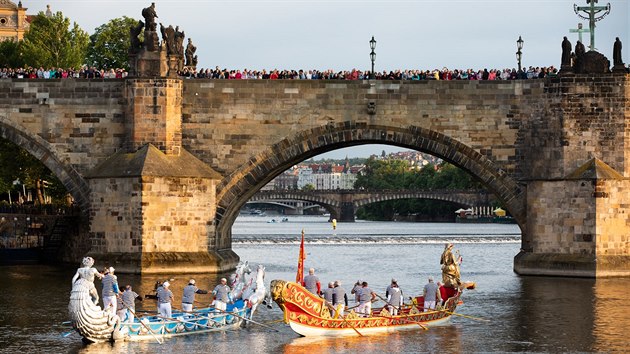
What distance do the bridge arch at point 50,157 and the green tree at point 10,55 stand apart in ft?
78.7

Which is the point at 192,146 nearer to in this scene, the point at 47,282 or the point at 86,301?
the point at 47,282

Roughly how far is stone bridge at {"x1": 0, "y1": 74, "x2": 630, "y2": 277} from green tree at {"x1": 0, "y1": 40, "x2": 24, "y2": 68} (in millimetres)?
24711

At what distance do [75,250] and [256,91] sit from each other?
40.3 feet

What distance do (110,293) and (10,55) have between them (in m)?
50.0

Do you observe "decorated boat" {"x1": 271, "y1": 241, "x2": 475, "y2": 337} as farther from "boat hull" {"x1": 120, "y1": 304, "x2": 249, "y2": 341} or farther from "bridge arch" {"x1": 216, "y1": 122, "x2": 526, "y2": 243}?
"bridge arch" {"x1": 216, "y1": 122, "x2": 526, "y2": 243}

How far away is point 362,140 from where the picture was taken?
182ft

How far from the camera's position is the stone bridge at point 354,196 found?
4998 inches

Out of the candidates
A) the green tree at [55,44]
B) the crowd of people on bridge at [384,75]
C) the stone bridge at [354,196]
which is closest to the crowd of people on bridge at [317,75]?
the crowd of people on bridge at [384,75]

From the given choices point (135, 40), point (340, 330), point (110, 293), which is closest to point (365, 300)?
point (340, 330)

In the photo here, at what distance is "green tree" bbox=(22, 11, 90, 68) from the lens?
77250 millimetres

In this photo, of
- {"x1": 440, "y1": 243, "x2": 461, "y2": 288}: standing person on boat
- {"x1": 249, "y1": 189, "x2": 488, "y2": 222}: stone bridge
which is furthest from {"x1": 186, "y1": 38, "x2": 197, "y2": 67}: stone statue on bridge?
{"x1": 249, "y1": 189, "x2": 488, "y2": 222}: stone bridge

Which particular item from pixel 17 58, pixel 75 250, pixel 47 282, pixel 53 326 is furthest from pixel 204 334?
pixel 17 58

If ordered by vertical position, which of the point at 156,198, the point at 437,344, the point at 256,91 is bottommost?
the point at 437,344

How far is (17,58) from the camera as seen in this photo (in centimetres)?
7938
